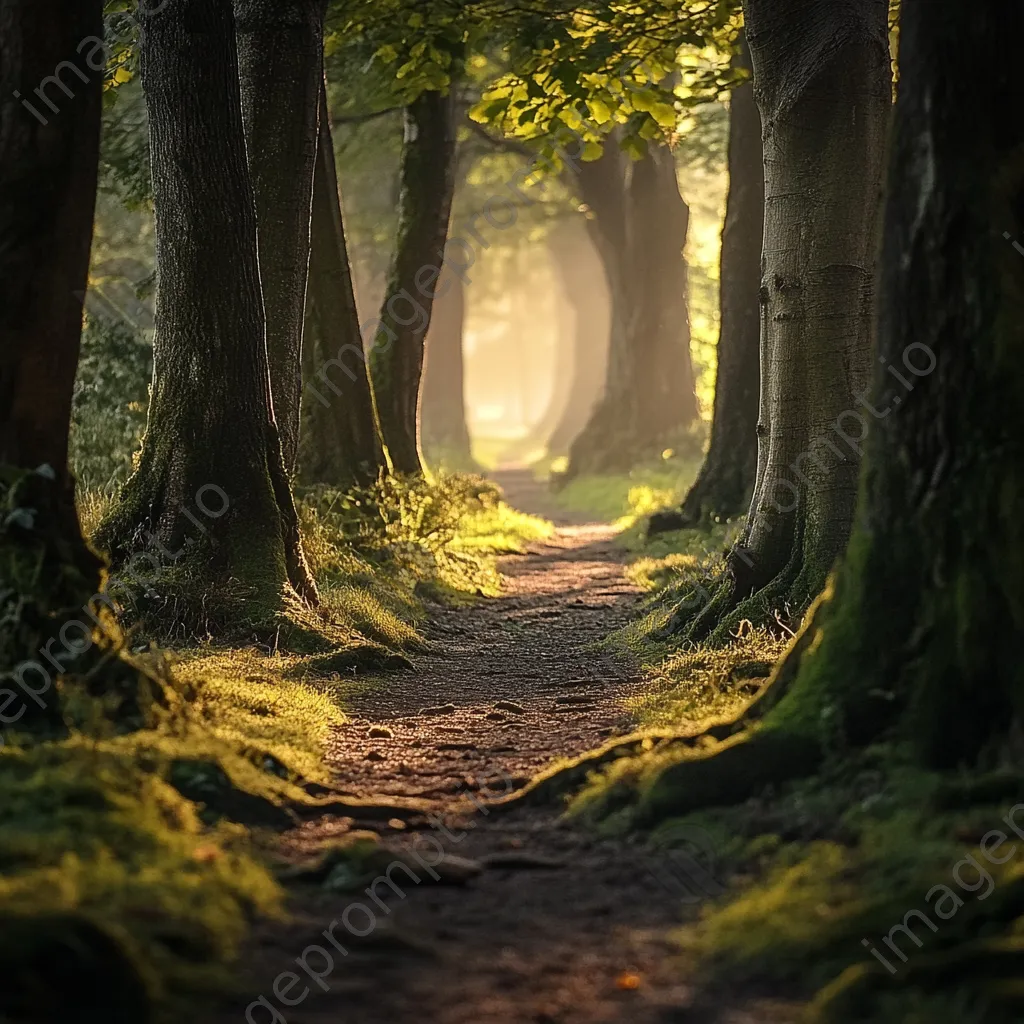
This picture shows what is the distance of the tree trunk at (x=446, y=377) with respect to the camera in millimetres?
36062

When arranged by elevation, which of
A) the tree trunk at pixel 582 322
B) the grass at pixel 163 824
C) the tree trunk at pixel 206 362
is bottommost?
the grass at pixel 163 824

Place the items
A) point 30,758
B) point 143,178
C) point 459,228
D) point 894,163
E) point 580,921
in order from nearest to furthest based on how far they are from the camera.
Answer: point 580,921
point 30,758
point 894,163
point 143,178
point 459,228

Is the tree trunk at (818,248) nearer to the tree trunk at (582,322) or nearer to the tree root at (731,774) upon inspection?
the tree root at (731,774)

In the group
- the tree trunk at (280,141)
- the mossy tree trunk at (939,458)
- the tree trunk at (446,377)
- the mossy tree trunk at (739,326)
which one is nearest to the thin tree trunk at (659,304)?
the mossy tree trunk at (739,326)

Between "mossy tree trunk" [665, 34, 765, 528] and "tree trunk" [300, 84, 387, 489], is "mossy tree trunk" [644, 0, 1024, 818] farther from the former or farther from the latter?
"mossy tree trunk" [665, 34, 765, 528]

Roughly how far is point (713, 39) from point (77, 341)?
338 inches

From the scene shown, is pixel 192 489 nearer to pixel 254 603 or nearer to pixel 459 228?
pixel 254 603

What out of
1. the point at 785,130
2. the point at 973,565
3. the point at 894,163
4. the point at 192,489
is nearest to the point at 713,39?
the point at 785,130

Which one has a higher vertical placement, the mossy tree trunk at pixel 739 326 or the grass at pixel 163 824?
the mossy tree trunk at pixel 739 326

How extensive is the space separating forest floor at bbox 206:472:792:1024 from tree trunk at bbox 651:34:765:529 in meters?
7.60

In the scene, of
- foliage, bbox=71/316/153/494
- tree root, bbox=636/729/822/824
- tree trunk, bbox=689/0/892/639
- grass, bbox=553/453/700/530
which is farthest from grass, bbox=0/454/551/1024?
grass, bbox=553/453/700/530

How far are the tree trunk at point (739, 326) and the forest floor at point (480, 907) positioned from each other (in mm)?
7597

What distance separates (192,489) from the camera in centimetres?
960

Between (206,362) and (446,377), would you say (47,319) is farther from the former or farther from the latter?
(446,377)
